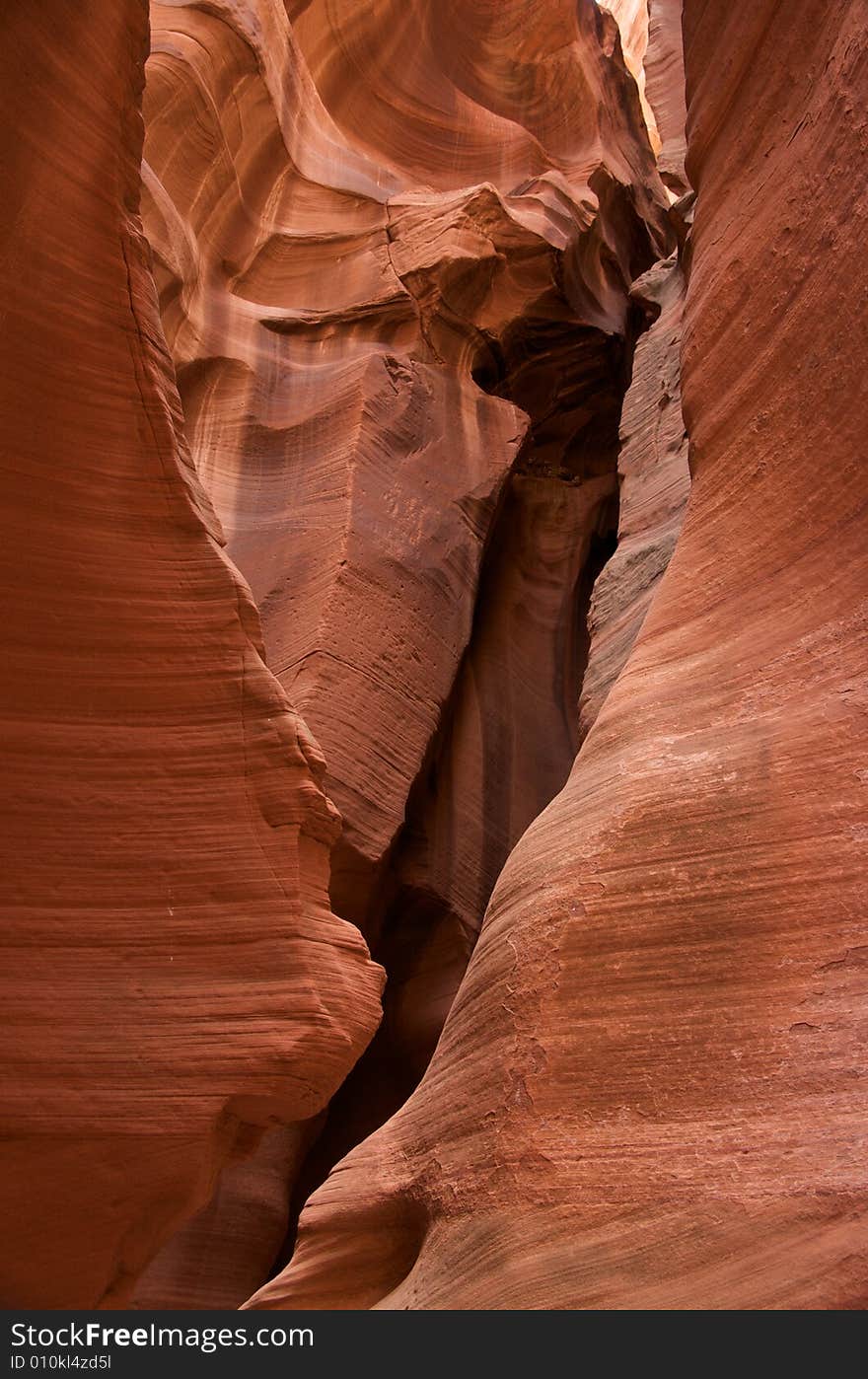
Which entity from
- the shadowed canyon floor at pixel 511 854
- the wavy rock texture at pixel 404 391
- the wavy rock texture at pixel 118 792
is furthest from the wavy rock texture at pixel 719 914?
the wavy rock texture at pixel 404 391

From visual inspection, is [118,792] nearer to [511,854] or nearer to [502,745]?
[511,854]

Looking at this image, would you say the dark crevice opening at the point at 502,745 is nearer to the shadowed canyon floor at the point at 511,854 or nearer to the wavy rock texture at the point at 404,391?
the wavy rock texture at the point at 404,391

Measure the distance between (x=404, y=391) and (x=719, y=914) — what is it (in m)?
5.69

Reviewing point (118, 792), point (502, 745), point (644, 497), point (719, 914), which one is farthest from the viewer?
point (502, 745)

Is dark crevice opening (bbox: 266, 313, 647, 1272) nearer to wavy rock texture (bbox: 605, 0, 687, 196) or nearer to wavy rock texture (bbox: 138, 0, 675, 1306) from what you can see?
wavy rock texture (bbox: 138, 0, 675, 1306)

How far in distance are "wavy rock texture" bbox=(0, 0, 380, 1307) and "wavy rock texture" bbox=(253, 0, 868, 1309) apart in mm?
506

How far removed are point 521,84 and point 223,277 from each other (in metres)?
3.41

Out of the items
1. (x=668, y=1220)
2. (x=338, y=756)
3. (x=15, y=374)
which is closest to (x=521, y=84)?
(x=338, y=756)

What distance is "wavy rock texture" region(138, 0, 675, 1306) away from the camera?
23.7 feet

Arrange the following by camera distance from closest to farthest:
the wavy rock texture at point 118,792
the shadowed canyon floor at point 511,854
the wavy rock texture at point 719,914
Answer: the wavy rock texture at point 719,914 < the shadowed canyon floor at point 511,854 < the wavy rock texture at point 118,792

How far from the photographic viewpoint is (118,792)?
3.57 meters

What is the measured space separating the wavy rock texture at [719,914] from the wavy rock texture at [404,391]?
3.10 m

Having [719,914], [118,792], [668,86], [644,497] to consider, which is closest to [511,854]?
[719,914]

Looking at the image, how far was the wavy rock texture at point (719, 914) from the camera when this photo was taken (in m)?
2.79
